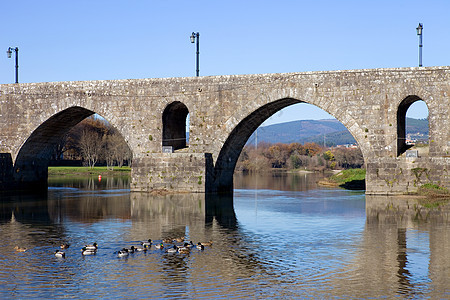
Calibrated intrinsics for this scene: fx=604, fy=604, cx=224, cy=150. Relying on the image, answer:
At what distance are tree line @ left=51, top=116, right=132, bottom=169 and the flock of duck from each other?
49.2 m

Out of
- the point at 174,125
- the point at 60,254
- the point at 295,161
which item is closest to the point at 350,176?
the point at 174,125

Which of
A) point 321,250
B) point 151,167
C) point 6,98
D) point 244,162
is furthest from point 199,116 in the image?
point 244,162

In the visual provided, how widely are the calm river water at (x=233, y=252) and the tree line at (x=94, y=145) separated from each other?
40.7m

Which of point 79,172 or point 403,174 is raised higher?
point 403,174

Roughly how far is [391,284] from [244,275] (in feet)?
8.51

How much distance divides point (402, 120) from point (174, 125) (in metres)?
11.6

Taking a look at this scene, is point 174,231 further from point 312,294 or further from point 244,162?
point 244,162

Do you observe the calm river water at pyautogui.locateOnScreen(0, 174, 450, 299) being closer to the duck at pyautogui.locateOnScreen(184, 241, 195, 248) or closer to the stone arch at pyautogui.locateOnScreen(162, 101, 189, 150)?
the duck at pyautogui.locateOnScreen(184, 241, 195, 248)

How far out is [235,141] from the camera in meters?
30.9

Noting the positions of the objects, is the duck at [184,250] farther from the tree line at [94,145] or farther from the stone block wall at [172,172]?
the tree line at [94,145]

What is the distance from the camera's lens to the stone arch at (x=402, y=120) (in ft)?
89.3

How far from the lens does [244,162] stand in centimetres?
7788

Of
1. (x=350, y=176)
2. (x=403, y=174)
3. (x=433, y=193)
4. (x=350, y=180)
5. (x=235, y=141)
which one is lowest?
(x=433, y=193)

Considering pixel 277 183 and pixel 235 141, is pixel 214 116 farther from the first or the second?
pixel 277 183
